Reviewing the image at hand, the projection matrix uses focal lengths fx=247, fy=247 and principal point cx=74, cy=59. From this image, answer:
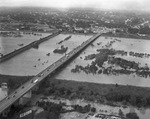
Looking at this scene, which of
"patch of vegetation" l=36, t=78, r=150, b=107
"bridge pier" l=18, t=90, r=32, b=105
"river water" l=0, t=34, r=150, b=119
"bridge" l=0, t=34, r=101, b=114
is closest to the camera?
"bridge" l=0, t=34, r=101, b=114

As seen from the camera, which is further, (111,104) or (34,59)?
(34,59)

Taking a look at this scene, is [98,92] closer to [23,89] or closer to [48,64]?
[23,89]

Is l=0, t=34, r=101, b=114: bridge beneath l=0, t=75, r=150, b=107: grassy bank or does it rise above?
above

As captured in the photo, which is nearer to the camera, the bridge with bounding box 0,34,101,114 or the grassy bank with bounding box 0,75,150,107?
the bridge with bounding box 0,34,101,114

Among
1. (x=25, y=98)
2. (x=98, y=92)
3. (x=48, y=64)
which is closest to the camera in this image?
(x=25, y=98)

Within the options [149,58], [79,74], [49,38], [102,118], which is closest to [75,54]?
[79,74]

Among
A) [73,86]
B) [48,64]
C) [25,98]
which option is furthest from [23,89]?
[48,64]

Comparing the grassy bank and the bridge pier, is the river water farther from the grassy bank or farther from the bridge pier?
the bridge pier

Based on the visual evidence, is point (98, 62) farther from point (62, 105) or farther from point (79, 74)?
point (62, 105)

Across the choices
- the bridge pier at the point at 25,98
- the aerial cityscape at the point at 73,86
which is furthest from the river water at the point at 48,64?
the bridge pier at the point at 25,98

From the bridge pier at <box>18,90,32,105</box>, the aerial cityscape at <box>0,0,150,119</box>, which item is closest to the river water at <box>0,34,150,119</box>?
the aerial cityscape at <box>0,0,150,119</box>

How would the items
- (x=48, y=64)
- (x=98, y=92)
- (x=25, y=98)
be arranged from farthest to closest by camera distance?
(x=48, y=64) < (x=98, y=92) < (x=25, y=98)
